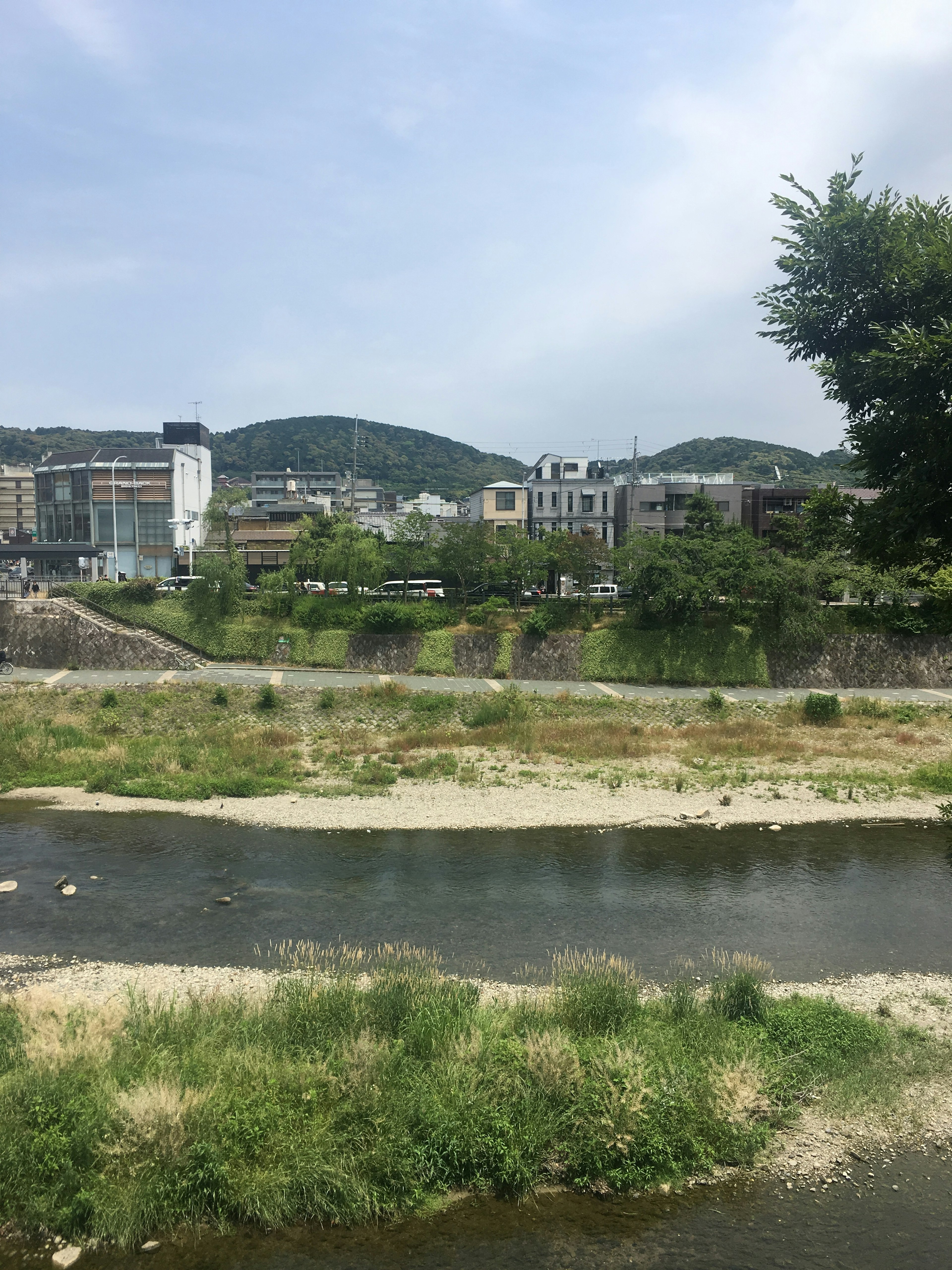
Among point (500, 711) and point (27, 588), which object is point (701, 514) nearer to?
point (500, 711)

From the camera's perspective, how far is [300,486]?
Result: 110 m

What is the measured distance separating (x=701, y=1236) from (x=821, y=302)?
12.1 meters

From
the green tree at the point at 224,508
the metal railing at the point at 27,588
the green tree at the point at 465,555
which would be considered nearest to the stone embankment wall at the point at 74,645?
the metal railing at the point at 27,588

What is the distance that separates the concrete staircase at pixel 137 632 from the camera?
44.1 metres

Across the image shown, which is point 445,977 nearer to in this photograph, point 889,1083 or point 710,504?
point 889,1083

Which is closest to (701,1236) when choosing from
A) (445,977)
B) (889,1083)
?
(889,1083)

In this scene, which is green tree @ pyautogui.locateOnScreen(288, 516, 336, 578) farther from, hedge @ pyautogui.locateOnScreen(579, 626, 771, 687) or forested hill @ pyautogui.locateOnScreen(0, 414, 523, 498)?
forested hill @ pyautogui.locateOnScreen(0, 414, 523, 498)

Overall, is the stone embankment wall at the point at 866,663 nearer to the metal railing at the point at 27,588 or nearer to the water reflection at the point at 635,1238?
the water reflection at the point at 635,1238

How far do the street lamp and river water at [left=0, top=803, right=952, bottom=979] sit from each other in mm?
40586

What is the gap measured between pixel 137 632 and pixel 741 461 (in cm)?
10527

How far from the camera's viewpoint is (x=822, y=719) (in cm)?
3503

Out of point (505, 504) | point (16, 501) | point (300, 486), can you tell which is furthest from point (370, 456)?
point (505, 504)

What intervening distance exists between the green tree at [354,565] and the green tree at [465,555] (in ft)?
11.3

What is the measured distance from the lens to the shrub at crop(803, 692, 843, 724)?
34938 mm
